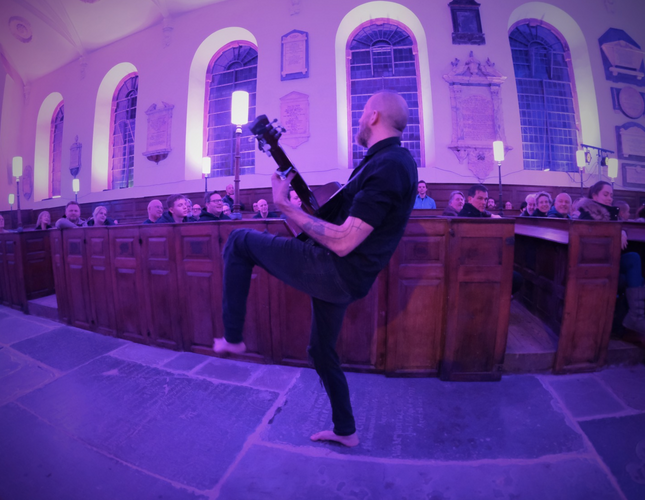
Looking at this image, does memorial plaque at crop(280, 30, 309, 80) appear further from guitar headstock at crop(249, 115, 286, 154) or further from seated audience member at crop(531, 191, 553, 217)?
guitar headstock at crop(249, 115, 286, 154)

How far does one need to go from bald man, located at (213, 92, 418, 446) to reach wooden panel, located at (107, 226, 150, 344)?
7.20 ft

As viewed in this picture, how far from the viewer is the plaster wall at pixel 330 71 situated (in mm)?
7207

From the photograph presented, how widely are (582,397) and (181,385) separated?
2.81m

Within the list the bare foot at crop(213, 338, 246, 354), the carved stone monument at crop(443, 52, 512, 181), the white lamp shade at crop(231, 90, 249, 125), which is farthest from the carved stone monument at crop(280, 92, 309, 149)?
the bare foot at crop(213, 338, 246, 354)

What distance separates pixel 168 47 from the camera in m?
8.67

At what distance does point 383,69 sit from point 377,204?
8.41 meters

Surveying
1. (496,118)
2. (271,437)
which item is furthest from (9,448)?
(496,118)

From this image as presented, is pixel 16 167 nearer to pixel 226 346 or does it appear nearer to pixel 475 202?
pixel 226 346

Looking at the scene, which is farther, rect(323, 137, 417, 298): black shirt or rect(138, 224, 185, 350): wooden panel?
rect(138, 224, 185, 350): wooden panel

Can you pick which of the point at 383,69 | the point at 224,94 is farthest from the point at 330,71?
the point at 224,94

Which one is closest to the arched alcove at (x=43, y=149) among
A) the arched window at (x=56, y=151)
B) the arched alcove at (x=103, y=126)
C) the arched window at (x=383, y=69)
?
the arched window at (x=56, y=151)

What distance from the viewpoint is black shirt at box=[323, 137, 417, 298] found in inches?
42.3

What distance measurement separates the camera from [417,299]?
7.26 ft

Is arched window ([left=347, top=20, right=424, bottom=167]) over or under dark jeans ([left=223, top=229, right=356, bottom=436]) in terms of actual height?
over
